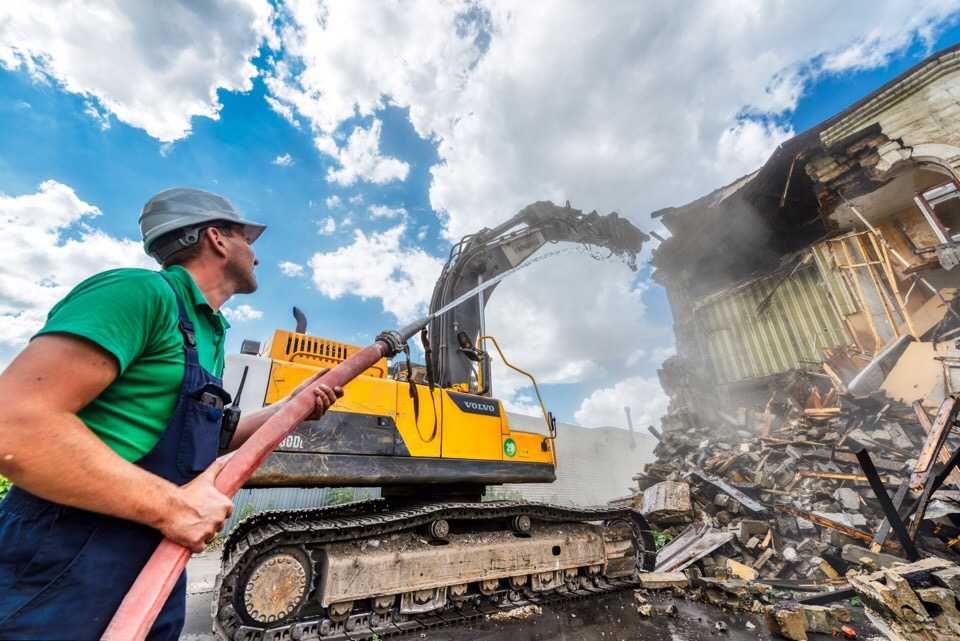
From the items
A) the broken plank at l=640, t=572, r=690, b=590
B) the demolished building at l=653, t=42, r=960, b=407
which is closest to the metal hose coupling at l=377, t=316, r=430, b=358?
the broken plank at l=640, t=572, r=690, b=590

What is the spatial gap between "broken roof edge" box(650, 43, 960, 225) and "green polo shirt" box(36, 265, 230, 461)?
12.8 m

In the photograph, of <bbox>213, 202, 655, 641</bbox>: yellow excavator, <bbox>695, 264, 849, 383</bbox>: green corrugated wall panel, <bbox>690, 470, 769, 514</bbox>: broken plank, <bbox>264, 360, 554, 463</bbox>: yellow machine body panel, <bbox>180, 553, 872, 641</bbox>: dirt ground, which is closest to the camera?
<bbox>213, 202, 655, 641</bbox>: yellow excavator

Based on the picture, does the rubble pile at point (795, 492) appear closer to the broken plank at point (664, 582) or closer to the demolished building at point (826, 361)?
the demolished building at point (826, 361)

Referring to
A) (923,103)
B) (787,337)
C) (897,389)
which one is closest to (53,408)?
(897,389)

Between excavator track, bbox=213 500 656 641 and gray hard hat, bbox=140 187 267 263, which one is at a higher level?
gray hard hat, bbox=140 187 267 263

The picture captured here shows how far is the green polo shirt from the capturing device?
0.92 m

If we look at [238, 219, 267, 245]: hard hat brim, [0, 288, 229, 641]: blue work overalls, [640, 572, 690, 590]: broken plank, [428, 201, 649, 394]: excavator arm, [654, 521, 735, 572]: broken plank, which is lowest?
[640, 572, 690, 590]: broken plank

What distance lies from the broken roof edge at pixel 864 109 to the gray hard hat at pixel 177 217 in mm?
12563

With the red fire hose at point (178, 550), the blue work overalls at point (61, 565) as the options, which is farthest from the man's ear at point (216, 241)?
the blue work overalls at point (61, 565)

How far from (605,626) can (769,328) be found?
36.3 feet

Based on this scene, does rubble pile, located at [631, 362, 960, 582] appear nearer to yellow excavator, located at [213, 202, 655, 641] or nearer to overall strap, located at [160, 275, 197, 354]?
yellow excavator, located at [213, 202, 655, 641]

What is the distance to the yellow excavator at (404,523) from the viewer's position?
3.31 meters

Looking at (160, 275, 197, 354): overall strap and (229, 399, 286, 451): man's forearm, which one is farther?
(229, 399, 286, 451): man's forearm

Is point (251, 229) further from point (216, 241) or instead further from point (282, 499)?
point (282, 499)
